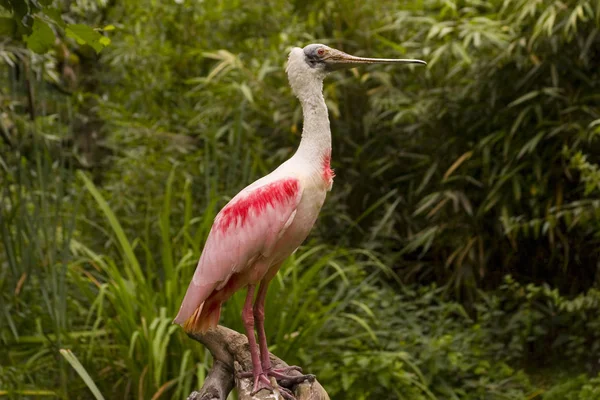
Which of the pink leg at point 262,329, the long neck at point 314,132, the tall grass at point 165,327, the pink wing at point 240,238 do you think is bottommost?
the tall grass at point 165,327

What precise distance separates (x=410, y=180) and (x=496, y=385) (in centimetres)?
144

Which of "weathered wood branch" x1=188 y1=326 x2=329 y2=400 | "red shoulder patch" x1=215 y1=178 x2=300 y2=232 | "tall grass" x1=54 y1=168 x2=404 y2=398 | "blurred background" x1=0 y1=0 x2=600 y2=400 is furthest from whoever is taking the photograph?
"blurred background" x1=0 y1=0 x2=600 y2=400

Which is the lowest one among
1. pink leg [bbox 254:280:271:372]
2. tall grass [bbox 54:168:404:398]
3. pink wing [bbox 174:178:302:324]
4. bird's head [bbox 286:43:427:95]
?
tall grass [bbox 54:168:404:398]

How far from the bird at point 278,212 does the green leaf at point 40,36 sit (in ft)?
2.19

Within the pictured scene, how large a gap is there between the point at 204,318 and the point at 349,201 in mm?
2850

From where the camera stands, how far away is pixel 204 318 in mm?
2305

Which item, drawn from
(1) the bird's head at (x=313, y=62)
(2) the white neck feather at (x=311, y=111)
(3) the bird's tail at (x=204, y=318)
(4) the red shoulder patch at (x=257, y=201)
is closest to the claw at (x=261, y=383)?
(3) the bird's tail at (x=204, y=318)

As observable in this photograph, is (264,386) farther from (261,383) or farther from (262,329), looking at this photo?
(262,329)

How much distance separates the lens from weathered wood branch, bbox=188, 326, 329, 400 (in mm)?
2236

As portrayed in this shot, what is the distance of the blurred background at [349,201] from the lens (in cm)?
354

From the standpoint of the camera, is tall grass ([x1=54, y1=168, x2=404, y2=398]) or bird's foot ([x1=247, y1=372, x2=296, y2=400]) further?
tall grass ([x1=54, y1=168, x2=404, y2=398])

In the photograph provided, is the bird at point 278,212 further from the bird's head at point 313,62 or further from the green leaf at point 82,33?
the green leaf at point 82,33

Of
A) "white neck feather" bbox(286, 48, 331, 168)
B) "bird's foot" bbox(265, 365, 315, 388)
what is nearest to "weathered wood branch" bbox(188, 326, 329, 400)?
"bird's foot" bbox(265, 365, 315, 388)

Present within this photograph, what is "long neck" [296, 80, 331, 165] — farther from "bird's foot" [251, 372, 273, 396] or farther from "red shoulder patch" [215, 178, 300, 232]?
"bird's foot" [251, 372, 273, 396]
